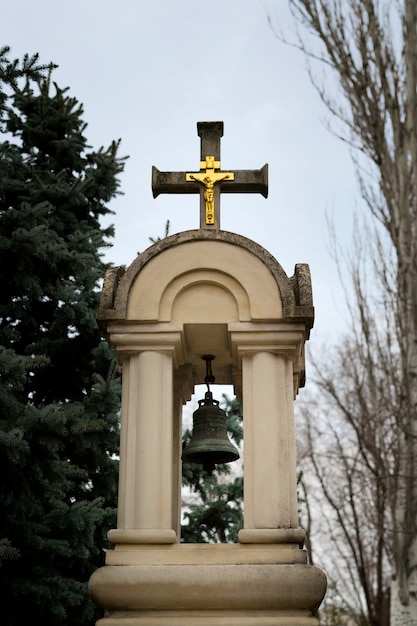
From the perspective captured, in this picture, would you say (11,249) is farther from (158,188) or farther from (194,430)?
(194,430)

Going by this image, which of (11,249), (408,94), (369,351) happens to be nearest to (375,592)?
(369,351)

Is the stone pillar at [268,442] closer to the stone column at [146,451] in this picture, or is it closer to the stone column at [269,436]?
the stone column at [269,436]

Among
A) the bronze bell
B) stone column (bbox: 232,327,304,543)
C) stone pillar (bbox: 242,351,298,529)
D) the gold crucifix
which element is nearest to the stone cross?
the gold crucifix

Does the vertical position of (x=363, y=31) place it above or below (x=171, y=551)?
above

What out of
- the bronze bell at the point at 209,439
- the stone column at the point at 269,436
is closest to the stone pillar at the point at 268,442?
the stone column at the point at 269,436

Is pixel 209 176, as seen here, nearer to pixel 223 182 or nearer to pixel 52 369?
pixel 223 182

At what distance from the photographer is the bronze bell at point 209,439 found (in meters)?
4.60

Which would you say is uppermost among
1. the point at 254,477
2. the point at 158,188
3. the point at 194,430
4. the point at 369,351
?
the point at 369,351

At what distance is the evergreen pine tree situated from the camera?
554 centimetres

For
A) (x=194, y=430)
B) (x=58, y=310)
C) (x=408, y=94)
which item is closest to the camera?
(x=194, y=430)

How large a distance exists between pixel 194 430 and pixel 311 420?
16.3m

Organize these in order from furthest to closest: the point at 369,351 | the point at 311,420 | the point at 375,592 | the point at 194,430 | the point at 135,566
Result: 1. the point at 311,420
2. the point at 375,592
3. the point at 369,351
4. the point at 194,430
5. the point at 135,566

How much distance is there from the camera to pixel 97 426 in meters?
5.88

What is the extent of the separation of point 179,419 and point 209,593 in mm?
1233
